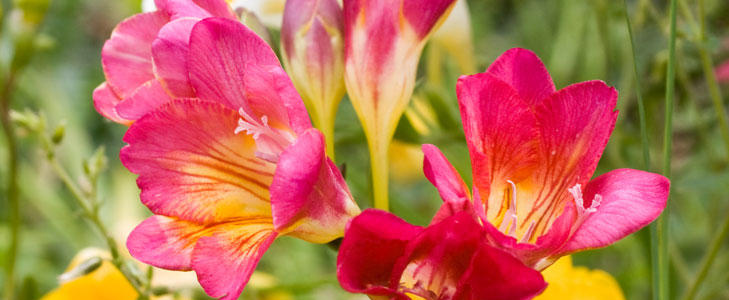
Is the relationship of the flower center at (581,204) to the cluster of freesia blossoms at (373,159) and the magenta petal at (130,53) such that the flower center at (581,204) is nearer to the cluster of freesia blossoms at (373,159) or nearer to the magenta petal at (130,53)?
the cluster of freesia blossoms at (373,159)

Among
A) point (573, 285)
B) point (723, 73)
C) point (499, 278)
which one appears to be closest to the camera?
point (499, 278)

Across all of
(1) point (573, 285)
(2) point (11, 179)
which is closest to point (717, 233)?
(1) point (573, 285)

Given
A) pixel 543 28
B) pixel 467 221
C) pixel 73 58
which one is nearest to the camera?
pixel 467 221

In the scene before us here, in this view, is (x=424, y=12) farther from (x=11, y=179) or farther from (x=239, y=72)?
(x=11, y=179)

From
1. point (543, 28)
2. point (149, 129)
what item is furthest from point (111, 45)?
point (543, 28)

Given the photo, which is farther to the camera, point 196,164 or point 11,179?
point 11,179

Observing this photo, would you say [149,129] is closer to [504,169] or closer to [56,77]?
[504,169]

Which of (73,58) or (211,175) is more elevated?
(211,175)

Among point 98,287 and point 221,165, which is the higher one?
point 221,165
